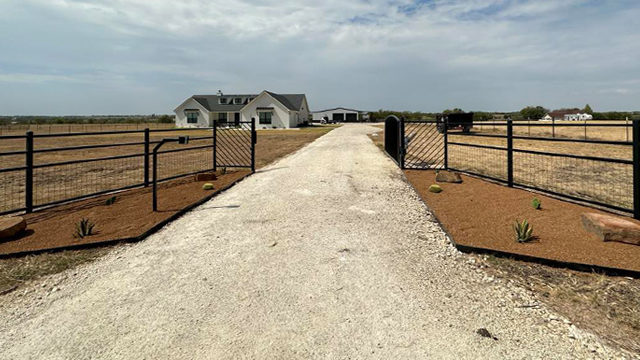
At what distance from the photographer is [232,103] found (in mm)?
58031

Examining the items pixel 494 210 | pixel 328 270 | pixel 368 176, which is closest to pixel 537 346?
pixel 328 270

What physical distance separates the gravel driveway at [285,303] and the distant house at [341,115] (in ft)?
259

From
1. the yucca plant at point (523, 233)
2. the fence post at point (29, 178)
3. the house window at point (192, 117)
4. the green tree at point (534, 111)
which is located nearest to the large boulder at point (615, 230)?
the yucca plant at point (523, 233)

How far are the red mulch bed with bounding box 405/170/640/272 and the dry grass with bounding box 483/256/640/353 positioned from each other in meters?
0.26

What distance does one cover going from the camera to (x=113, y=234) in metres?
5.21

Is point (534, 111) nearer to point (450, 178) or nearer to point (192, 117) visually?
point (192, 117)

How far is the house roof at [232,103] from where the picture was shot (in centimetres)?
5554

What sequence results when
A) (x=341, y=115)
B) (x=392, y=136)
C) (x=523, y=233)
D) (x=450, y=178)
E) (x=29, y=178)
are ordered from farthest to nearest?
(x=341, y=115), (x=392, y=136), (x=450, y=178), (x=29, y=178), (x=523, y=233)

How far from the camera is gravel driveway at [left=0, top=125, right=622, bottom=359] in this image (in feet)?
8.87

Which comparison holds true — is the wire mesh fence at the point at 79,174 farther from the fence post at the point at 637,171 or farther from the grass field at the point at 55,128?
the grass field at the point at 55,128

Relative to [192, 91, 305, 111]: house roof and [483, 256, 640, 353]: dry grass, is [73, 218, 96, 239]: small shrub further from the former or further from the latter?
[192, 91, 305, 111]: house roof

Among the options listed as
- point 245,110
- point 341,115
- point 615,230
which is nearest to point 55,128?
point 245,110

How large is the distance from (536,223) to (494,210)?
0.86 m

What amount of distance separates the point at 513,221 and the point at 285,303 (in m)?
4.29
